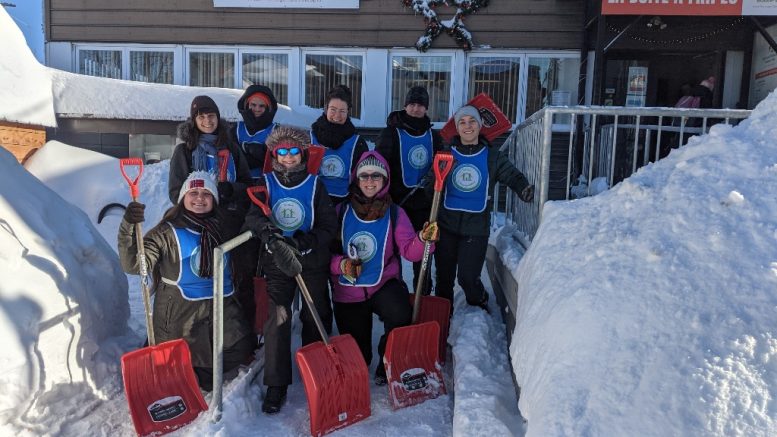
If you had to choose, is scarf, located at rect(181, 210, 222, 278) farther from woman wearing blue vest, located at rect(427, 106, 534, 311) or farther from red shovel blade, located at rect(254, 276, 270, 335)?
woman wearing blue vest, located at rect(427, 106, 534, 311)

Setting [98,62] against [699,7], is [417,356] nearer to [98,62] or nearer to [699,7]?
[699,7]

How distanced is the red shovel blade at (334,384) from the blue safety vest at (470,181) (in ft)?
4.02

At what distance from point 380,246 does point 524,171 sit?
4.41 feet

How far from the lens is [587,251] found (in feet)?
7.45

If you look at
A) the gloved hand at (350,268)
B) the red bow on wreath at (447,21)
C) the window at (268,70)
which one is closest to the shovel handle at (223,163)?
the gloved hand at (350,268)

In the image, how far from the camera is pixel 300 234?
3354 mm

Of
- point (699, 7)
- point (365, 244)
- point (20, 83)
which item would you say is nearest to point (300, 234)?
point (365, 244)

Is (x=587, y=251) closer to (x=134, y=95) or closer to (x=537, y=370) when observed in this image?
(x=537, y=370)

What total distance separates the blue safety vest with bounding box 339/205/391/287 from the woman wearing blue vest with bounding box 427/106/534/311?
56cm

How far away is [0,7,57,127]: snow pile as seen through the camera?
6988 millimetres

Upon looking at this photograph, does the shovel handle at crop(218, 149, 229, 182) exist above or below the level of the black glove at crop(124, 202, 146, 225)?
above

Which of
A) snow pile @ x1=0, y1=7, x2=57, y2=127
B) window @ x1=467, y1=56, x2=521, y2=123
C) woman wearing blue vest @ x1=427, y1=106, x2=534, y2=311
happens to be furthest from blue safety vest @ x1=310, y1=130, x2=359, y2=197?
window @ x1=467, y1=56, x2=521, y2=123

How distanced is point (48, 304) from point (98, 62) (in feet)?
26.8

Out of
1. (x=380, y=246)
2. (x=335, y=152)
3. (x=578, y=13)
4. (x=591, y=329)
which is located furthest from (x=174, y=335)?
(x=578, y=13)
